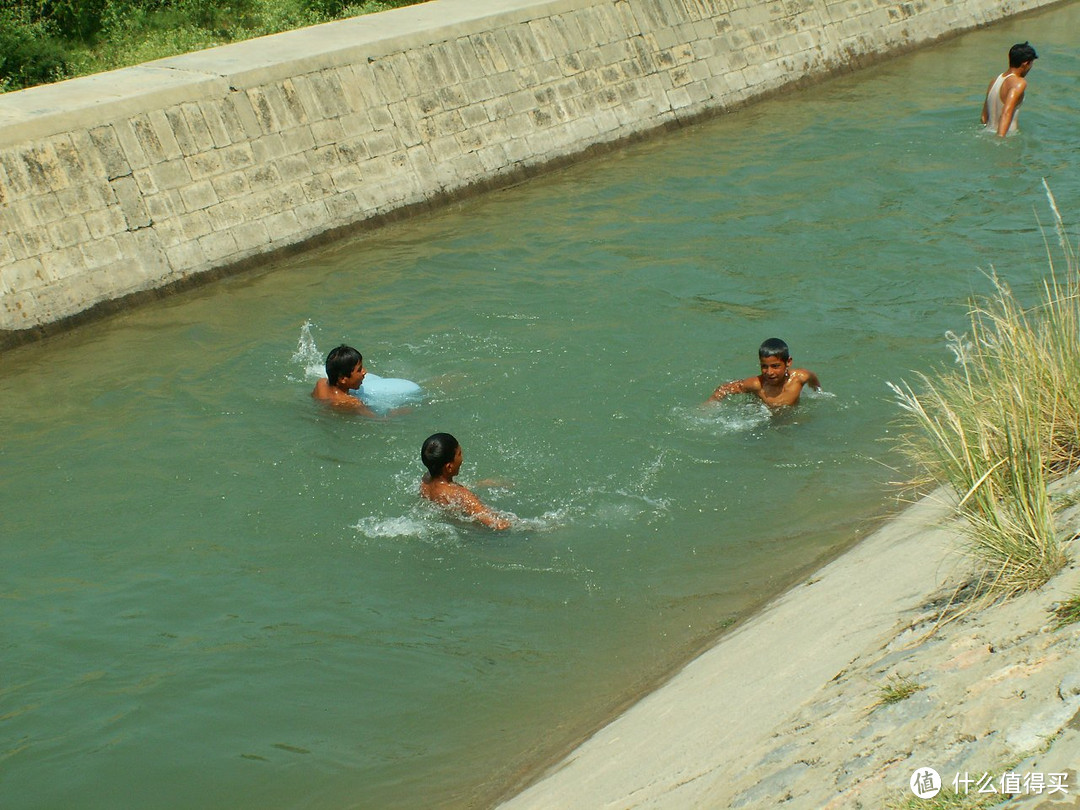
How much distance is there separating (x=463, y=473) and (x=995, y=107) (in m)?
10.3

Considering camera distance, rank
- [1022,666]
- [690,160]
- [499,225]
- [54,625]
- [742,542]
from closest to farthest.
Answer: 1. [1022,666]
2. [54,625]
3. [742,542]
4. [499,225]
5. [690,160]

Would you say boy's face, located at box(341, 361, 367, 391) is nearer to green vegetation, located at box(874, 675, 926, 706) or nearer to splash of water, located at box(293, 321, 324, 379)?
splash of water, located at box(293, 321, 324, 379)

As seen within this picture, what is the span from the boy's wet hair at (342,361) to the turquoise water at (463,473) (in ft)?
1.61

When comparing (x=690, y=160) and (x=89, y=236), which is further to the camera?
(x=690, y=160)

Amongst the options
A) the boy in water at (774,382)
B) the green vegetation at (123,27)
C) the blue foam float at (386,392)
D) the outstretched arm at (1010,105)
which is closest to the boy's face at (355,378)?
the blue foam float at (386,392)

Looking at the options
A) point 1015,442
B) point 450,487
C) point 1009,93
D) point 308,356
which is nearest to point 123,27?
point 308,356

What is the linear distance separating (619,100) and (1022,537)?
1301 cm

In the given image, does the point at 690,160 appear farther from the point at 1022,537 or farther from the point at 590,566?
the point at 1022,537

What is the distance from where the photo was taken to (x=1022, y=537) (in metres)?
4.49

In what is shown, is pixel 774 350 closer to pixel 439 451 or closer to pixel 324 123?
pixel 439 451

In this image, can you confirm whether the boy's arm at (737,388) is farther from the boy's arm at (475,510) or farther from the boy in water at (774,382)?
the boy's arm at (475,510)

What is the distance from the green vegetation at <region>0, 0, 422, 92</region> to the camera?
1656cm

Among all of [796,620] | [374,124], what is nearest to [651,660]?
[796,620]

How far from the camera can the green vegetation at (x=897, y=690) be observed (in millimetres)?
4102
